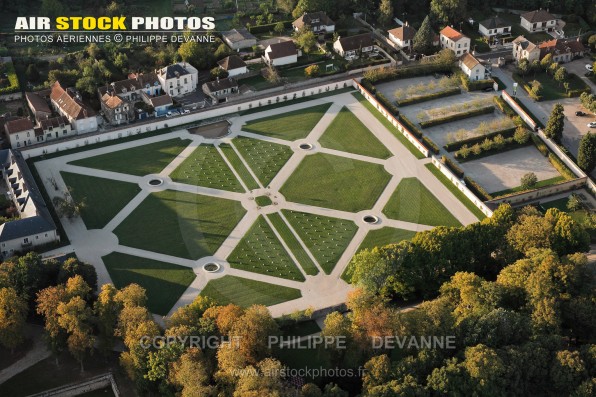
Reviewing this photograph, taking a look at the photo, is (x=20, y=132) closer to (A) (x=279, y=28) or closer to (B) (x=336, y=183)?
(B) (x=336, y=183)

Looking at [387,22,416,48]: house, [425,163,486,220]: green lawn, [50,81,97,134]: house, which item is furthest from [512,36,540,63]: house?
[50,81,97,134]: house

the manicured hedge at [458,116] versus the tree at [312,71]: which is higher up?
the tree at [312,71]

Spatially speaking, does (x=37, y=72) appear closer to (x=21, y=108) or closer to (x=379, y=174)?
(x=21, y=108)

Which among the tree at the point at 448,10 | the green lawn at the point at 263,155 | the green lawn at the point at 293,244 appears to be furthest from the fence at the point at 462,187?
the tree at the point at 448,10

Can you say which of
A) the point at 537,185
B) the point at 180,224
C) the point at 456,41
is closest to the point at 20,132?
the point at 180,224

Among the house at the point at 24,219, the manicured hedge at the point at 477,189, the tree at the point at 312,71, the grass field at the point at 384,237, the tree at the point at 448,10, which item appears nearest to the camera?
the house at the point at 24,219

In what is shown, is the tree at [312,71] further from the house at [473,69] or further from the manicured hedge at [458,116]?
the house at [473,69]

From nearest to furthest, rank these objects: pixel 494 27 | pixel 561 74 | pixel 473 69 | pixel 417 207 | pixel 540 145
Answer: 1. pixel 417 207
2. pixel 540 145
3. pixel 561 74
4. pixel 473 69
5. pixel 494 27
